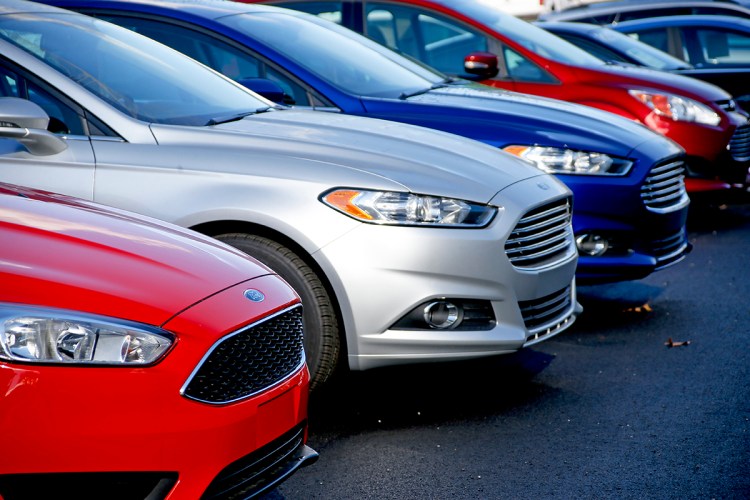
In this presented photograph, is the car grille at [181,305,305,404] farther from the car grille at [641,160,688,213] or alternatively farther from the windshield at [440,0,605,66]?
the windshield at [440,0,605,66]

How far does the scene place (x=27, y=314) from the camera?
2.89 meters

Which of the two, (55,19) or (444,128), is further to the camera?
(444,128)

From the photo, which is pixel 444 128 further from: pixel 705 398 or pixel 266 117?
pixel 705 398

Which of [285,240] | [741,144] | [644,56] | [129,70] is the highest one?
[129,70]

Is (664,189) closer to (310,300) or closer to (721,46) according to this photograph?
(310,300)

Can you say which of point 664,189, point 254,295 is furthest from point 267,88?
point 254,295

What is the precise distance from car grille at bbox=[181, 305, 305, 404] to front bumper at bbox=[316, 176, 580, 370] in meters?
0.99

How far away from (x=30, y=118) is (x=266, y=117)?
4.86 ft

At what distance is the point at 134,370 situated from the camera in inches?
117

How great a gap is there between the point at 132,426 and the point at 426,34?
6860 millimetres

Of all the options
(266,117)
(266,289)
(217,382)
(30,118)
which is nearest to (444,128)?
(266,117)

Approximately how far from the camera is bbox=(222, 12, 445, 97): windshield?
6.70 meters

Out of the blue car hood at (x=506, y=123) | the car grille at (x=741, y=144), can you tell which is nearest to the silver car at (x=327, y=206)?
the blue car hood at (x=506, y=123)

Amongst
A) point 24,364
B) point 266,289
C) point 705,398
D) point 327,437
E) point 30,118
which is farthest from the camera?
point 705,398
